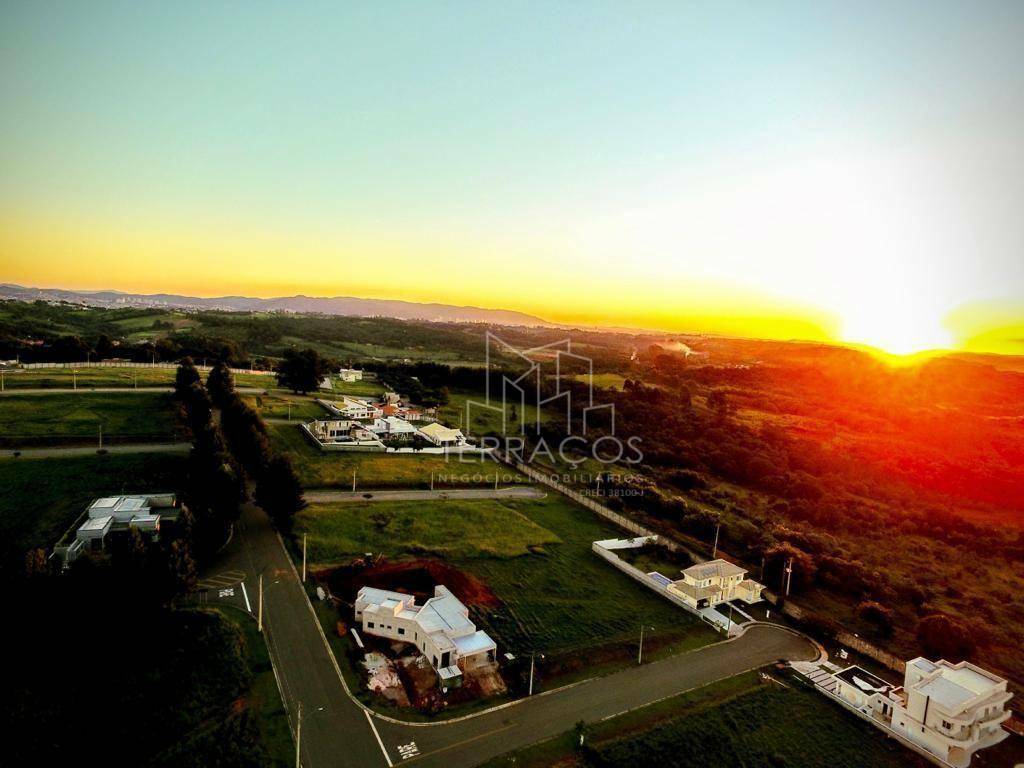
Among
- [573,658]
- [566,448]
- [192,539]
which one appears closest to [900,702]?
[573,658]

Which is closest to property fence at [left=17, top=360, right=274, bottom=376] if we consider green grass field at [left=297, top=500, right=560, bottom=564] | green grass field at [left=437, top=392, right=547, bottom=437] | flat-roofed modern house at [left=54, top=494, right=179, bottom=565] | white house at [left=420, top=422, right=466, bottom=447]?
green grass field at [left=437, top=392, right=547, bottom=437]

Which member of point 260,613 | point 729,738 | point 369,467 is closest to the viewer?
point 729,738

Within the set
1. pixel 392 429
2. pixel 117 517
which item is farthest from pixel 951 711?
pixel 392 429

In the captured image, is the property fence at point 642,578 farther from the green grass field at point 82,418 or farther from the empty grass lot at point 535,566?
the green grass field at point 82,418

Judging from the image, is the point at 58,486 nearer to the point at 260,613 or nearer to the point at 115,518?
the point at 115,518

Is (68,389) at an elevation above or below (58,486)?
above

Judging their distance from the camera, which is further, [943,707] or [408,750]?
[943,707]

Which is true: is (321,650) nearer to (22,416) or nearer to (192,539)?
(192,539)

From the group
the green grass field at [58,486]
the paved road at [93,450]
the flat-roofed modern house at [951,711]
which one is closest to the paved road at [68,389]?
the paved road at [93,450]

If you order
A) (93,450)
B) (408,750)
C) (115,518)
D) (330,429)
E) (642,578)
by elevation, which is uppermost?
(93,450)
